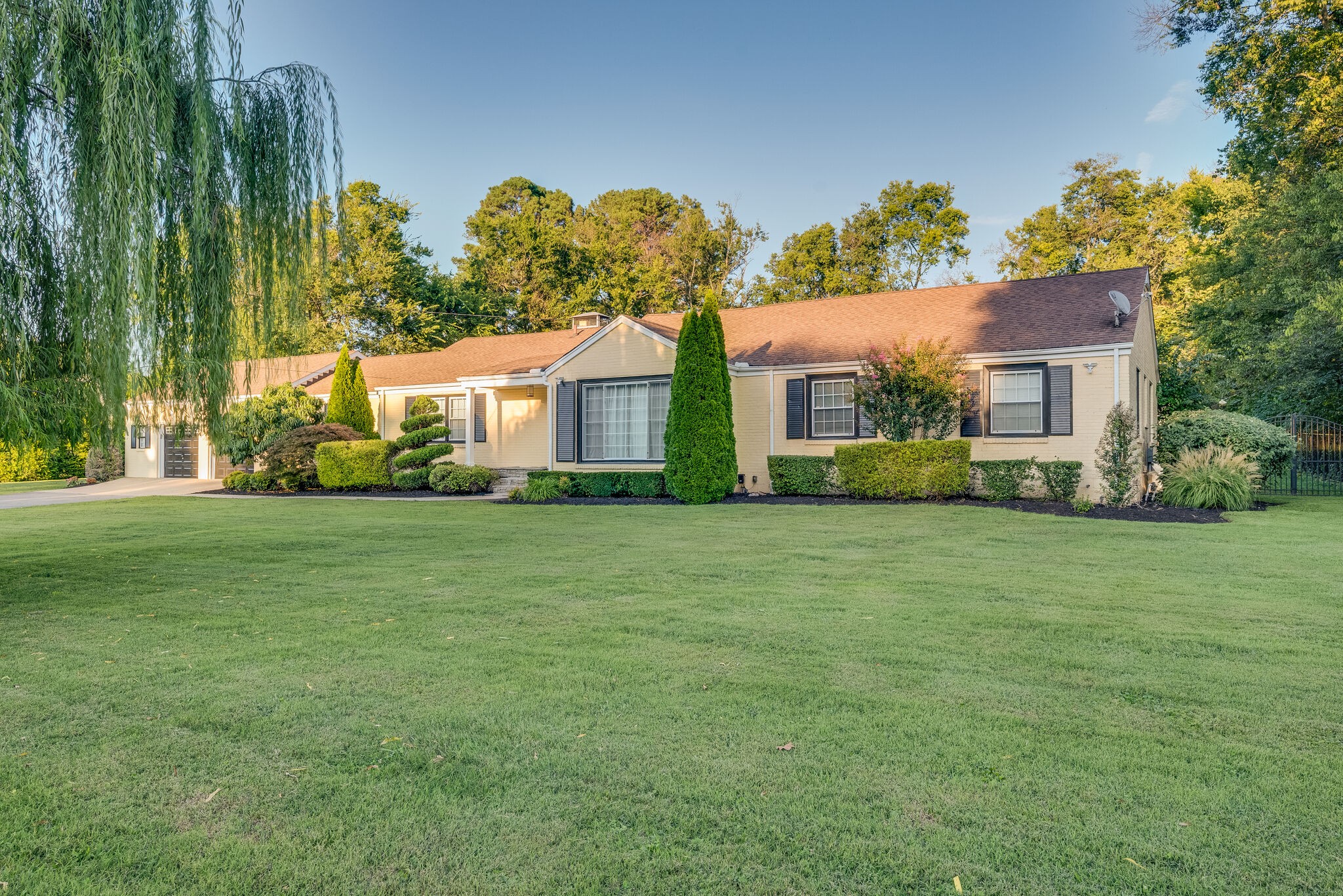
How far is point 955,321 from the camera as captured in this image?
1733 cm

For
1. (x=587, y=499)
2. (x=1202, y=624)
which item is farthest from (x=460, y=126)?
(x=1202, y=624)

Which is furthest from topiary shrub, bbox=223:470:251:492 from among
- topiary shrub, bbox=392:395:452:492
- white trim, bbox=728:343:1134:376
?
white trim, bbox=728:343:1134:376

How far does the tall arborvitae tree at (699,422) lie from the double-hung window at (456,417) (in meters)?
8.63

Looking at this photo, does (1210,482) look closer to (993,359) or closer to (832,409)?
(993,359)

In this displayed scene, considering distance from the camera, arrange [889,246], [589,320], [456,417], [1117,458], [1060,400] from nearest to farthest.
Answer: [1117,458] → [1060,400] → [456,417] → [589,320] → [889,246]

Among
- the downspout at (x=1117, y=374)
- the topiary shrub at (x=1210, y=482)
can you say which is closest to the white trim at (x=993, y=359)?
the downspout at (x=1117, y=374)

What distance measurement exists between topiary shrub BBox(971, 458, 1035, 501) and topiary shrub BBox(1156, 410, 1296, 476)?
4223 mm

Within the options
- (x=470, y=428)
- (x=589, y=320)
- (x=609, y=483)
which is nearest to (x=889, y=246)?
(x=589, y=320)

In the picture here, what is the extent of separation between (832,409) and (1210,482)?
6838 mm

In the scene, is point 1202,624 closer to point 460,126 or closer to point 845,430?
point 845,430

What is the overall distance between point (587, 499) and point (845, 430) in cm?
561

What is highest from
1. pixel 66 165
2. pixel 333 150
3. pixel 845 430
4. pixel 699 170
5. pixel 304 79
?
pixel 699 170

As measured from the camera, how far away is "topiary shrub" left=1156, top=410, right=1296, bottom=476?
16.5 meters

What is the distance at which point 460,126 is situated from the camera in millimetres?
20719
